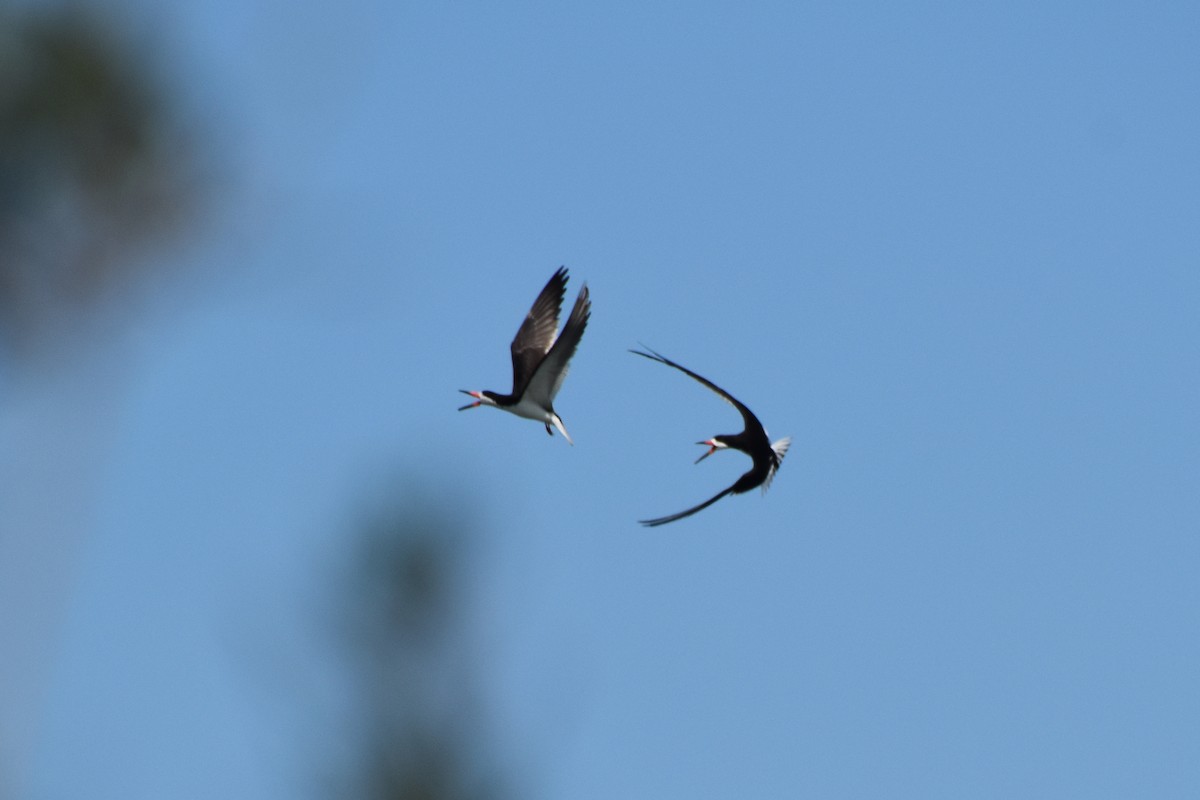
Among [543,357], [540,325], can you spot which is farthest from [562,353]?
[540,325]

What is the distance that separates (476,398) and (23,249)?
17.3 metres

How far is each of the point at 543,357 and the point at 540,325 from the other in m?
2.64

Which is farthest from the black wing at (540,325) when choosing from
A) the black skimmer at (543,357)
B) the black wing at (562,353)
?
the black wing at (562,353)

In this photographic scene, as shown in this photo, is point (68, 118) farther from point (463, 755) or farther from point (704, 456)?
point (704, 456)

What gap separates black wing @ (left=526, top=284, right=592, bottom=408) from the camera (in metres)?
21.6

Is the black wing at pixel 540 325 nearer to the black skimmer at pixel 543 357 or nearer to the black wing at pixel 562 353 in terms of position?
the black skimmer at pixel 543 357

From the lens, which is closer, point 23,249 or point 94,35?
point 23,249

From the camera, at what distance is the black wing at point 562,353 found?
21.6 meters

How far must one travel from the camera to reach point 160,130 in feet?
25.0

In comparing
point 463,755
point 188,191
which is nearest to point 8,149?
point 188,191

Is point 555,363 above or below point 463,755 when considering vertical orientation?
above

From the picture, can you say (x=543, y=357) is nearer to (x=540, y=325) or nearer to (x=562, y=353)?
(x=562, y=353)

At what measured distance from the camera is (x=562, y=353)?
21.8m

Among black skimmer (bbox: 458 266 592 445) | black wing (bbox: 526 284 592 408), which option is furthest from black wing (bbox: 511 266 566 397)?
black wing (bbox: 526 284 592 408)
